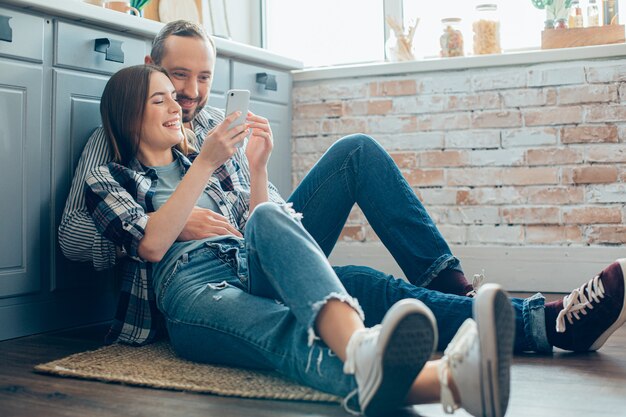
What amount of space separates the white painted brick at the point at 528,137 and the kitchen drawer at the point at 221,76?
1023mm

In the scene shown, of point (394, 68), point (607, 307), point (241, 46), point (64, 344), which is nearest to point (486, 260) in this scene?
point (394, 68)

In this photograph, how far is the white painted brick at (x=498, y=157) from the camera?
2773 millimetres

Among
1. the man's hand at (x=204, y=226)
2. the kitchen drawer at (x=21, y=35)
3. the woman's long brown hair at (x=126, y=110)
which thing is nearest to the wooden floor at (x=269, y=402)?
the man's hand at (x=204, y=226)

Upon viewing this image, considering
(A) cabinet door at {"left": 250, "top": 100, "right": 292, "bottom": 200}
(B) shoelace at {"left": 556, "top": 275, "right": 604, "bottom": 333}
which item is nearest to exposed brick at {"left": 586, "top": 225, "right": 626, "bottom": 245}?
(A) cabinet door at {"left": 250, "top": 100, "right": 292, "bottom": 200}

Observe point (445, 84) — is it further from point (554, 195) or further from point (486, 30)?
point (554, 195)

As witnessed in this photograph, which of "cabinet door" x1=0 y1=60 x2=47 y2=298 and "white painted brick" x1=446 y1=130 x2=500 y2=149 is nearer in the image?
"cabinet door" x1=0 y1=60 x2=47 y2=298

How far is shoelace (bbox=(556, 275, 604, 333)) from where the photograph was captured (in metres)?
1.46

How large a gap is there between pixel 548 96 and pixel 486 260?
2.08 feet

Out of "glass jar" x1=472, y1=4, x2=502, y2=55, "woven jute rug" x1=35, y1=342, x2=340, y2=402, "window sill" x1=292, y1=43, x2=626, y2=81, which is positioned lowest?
"woven jute rug" x1=35, y1=342, x2=340, y2=402

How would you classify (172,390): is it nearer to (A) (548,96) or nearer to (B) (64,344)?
(B) (64,344)

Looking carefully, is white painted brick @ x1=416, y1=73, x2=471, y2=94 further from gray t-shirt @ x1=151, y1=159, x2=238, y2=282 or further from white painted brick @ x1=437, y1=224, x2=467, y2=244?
gray t-shirt @ x1=151, y1=159, x2=238, y2=282

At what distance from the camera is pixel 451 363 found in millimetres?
1087

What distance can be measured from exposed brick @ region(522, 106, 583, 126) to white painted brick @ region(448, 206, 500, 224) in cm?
35

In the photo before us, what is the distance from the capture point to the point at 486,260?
2.84 metres
